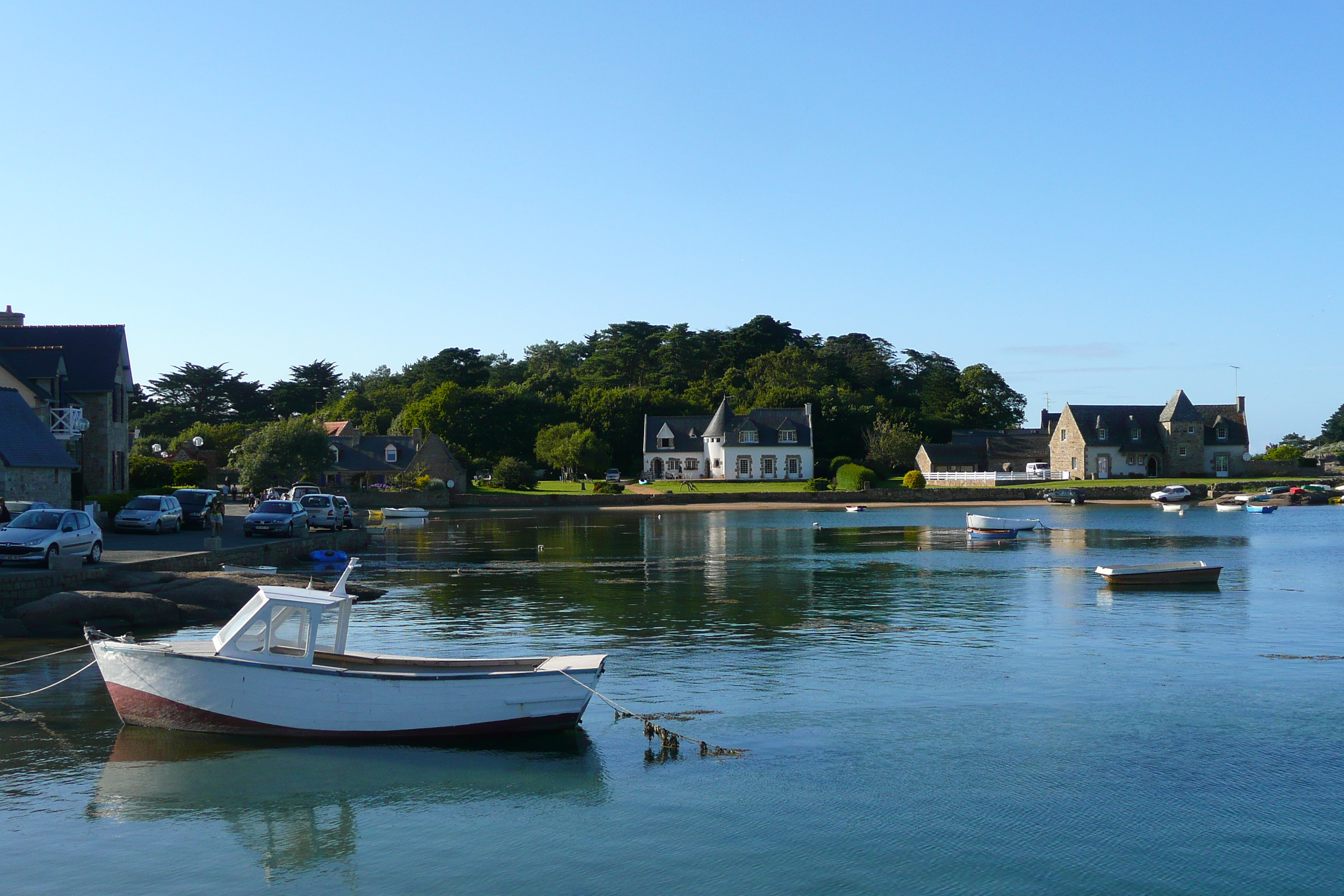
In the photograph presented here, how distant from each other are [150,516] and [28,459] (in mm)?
5028

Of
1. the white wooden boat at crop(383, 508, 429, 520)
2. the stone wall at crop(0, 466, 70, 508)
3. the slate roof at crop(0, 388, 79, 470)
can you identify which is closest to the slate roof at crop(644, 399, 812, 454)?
the white wooden boat at crop(383, 508, 429, 520)

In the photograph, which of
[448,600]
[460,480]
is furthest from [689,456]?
[448,600]

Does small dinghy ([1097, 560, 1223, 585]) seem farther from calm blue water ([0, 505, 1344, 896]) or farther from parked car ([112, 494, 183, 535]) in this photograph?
parked car ([112, 494, 183, 535])

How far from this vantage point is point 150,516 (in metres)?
44.5

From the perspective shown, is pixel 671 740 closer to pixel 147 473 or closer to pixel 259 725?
pixel 259 725

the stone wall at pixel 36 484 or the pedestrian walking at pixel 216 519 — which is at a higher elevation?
the stone wall at pixel 36 484

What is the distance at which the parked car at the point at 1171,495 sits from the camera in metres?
94.2

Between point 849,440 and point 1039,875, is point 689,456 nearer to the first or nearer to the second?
point 849,440

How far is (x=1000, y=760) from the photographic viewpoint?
52.9 feet

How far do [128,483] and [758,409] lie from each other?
66866mm

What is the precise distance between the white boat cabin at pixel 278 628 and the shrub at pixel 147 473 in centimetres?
4927

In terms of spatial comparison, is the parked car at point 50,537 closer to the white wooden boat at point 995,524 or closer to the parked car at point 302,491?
the parked car at point 302,491

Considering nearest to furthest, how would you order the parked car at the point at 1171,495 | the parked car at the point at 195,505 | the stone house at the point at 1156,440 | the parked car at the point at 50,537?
1. the parked car at the point at 50,537
2. the parked car at the point at 195,505
3. the parked car at the point at 1171,495
4. the stone house at the point at 1156,440


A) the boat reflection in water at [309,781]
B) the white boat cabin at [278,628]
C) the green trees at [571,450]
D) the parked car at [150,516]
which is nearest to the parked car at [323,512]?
the parked car at [150,516]
